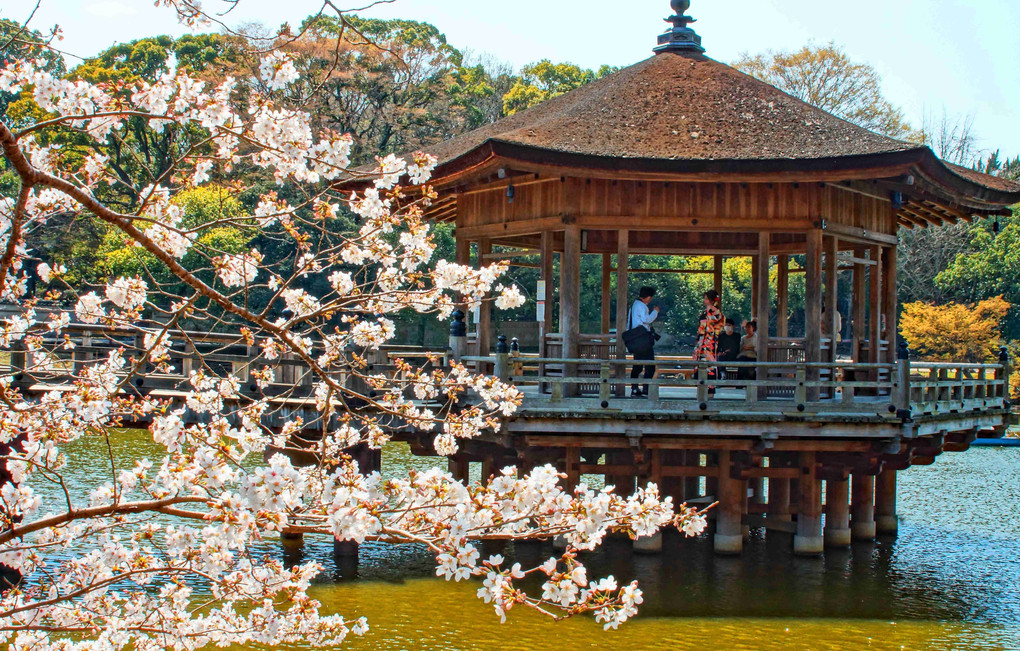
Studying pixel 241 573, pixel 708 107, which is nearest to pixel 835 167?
pixel 708 107

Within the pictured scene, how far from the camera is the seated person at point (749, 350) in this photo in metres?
13.6

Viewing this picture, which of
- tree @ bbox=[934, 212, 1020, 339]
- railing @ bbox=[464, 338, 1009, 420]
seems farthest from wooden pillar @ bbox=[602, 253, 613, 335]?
tree @ bbox=[934, 212, 1020, 339]

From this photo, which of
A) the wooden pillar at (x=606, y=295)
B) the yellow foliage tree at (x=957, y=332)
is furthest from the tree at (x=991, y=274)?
the wooden pillar at (x=606, y=295)

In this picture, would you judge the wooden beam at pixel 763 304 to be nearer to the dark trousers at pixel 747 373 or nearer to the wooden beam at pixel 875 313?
the dark trousers at pixel 747 373

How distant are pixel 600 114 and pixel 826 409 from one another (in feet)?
15.5

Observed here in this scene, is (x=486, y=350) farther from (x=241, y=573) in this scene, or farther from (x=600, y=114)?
(x=241, y=573)

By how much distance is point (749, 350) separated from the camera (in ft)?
45.8

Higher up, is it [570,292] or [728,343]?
[570,292]

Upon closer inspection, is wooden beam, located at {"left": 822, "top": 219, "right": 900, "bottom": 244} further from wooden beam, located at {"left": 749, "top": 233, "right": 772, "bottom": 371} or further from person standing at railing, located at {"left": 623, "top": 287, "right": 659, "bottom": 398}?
person standing at railing, located at {"left": 623, "top": 287, "right": 659, "bottom": 398}

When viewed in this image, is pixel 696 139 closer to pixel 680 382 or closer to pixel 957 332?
pixel 680 382

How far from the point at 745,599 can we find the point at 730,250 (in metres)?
5.90

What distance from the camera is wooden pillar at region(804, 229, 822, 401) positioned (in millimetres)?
13295

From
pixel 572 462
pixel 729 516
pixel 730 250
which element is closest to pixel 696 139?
pixel 730 250

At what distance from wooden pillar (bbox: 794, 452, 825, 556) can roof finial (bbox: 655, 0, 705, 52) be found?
6.72 meters
